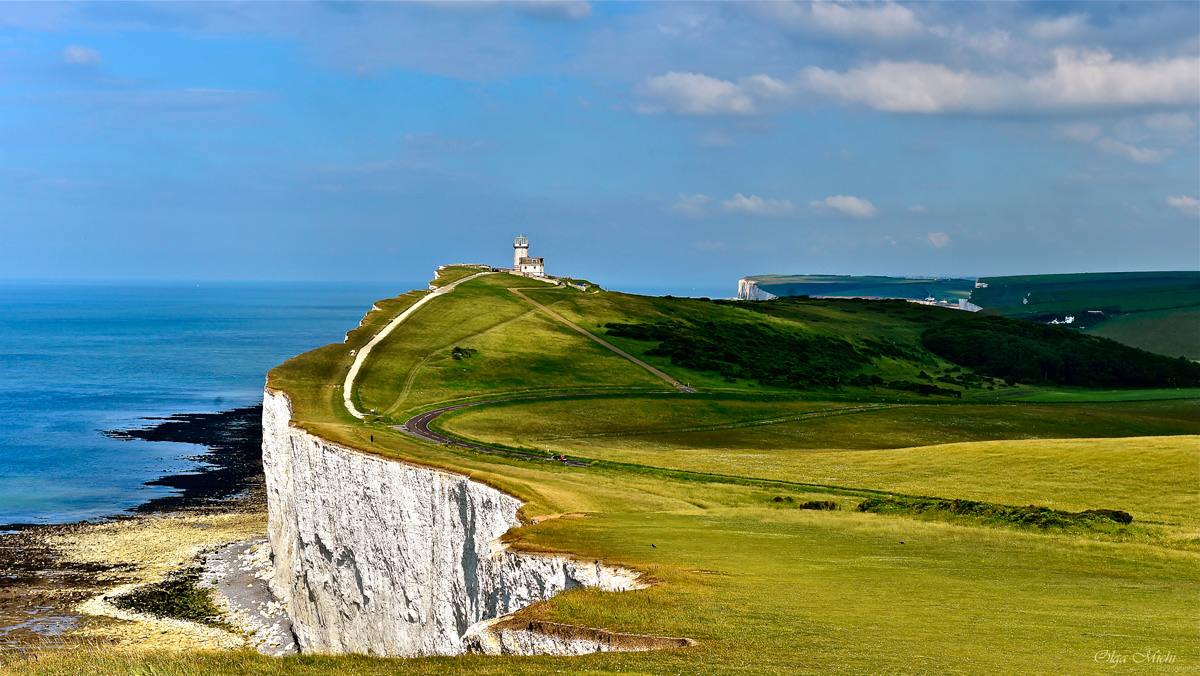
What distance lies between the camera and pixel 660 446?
222 ft

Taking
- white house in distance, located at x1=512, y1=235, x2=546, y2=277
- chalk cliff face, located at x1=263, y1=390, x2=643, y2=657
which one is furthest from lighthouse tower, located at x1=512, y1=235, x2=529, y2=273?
chalk cliff face, located at x1=263, y1=390, x2=643, y2=657

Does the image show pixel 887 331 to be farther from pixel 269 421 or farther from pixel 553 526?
pixel 553 526

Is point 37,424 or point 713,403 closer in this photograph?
point 713,403

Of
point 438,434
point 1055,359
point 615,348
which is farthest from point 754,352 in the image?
point 438,434

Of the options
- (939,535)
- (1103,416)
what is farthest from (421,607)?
(1103,416)

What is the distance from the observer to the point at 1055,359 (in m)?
139

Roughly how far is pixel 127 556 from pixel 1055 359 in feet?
430

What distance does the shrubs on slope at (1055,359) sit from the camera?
445ft

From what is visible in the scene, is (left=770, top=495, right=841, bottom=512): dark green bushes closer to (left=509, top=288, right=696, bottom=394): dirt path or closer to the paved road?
the paved road

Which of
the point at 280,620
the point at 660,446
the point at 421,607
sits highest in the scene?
the point at 660,446

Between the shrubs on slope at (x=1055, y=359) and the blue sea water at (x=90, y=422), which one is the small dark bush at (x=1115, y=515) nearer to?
the blue sea water at (x=90, y=422)

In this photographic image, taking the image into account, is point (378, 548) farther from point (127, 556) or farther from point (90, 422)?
point (90, 422)

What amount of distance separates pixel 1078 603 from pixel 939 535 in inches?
463

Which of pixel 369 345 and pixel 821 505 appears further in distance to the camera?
pixel 369 345
